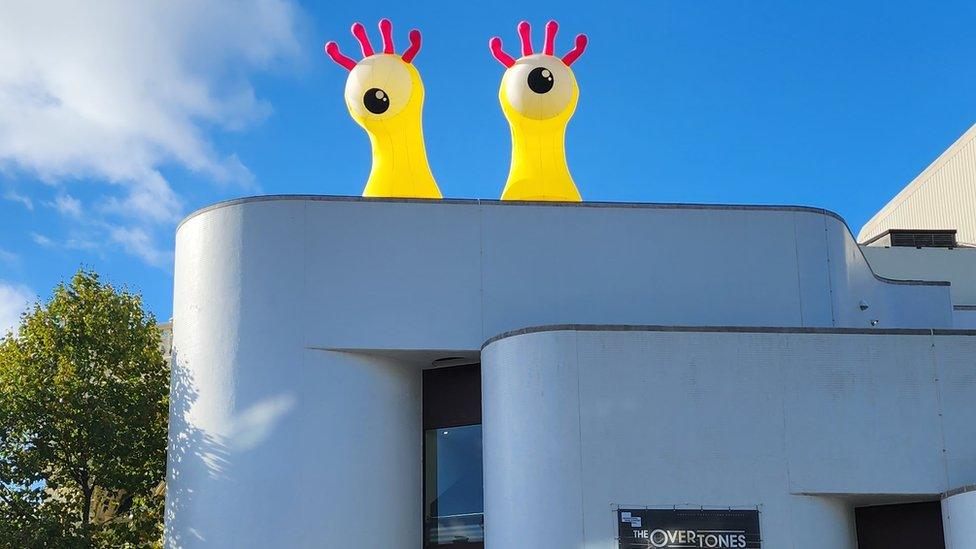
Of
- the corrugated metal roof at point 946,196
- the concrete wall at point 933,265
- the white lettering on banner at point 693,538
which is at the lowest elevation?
the white lettering on banner at point 693,538

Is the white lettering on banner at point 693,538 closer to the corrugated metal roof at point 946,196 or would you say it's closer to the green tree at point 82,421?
the green tree at point 82,421

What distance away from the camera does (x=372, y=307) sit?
20.3 metres

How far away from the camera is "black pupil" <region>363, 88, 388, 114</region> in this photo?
22.8 m

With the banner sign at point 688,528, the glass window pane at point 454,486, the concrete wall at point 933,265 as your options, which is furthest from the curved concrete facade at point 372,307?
the concrete wall at point 933,265

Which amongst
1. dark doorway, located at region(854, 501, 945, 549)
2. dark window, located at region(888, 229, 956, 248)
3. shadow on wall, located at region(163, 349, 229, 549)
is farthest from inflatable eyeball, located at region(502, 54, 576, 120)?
dark window, located at region(888, 229, 956, 248)

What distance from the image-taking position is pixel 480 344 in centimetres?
2014

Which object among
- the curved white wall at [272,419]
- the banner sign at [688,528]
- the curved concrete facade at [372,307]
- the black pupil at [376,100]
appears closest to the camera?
the banner sign at [688,528]

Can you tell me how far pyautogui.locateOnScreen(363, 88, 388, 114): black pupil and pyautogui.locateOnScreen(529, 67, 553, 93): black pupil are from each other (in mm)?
2838

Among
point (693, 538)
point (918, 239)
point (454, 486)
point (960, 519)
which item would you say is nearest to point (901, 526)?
point (960, 519)

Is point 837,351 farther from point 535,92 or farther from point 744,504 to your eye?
point 535,92

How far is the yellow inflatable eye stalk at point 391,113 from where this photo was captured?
22750 mm

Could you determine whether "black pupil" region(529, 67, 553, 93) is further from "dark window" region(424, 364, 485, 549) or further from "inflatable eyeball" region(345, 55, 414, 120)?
"dark window" region(424, 364, 485, 549)

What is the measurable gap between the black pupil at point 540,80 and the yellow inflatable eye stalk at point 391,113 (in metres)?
2.27

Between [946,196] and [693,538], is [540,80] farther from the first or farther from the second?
[946,196]
